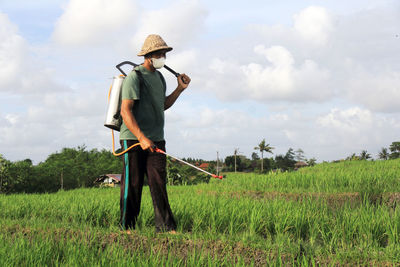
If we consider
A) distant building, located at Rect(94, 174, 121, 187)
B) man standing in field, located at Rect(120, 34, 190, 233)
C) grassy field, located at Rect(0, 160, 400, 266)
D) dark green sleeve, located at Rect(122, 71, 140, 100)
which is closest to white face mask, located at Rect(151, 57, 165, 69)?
man standing in field, located at Rect(120, 34, 190, 233)

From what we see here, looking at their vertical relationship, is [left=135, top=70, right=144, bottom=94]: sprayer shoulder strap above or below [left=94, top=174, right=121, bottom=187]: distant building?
above

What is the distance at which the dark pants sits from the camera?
167 inches

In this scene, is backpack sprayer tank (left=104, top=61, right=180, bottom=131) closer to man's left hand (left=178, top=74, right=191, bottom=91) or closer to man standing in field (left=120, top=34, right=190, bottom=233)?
man standing in field (left=120, top=34, right=190, bottom=233)

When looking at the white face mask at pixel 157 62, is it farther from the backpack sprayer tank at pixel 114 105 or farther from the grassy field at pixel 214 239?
the grassy field at pixel 214 239

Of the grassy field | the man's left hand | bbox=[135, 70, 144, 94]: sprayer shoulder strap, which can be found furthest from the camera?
the man's left hand

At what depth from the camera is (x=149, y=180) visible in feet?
14.0

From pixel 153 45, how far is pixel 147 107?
67 centimetres

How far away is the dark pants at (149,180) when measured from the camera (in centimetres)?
423

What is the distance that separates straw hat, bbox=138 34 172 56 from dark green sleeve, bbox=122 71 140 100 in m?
0.31

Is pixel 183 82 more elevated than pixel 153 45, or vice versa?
pixel 153 45

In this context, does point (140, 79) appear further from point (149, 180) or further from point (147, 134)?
point (149, 180)

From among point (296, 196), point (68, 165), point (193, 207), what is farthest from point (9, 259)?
point (68, 165)

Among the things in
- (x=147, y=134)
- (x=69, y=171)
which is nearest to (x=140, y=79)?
(x=147, y=134)

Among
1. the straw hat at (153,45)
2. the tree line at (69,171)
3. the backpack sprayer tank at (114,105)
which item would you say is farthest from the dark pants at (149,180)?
the tree line at (69,171)
